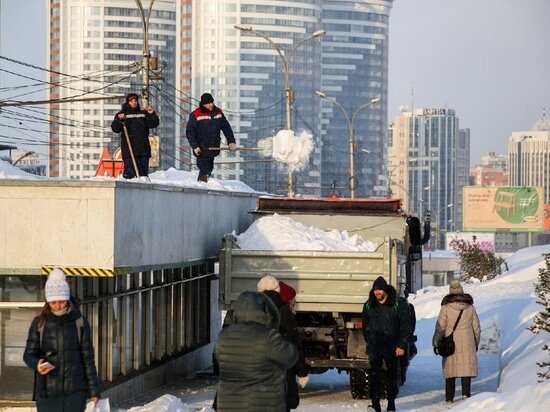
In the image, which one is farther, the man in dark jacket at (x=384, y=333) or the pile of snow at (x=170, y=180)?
the pile of snow at (x=170, y=180)

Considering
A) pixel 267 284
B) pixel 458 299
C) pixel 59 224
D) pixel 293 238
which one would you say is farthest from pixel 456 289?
pixel 267 284

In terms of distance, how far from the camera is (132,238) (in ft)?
58.7

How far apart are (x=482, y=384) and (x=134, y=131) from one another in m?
5.92

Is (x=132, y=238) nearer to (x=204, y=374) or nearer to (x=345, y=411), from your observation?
(x=345, y=411)

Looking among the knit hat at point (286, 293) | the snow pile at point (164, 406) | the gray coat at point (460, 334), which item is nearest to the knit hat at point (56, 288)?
the knit hat at point (286, 293)

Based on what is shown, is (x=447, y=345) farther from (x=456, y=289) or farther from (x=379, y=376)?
(x=379, y=376)

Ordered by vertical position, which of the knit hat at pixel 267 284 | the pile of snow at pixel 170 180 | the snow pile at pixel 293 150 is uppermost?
the snow pile at pixel 293 150

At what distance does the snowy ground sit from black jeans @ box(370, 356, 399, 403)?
2.64 feet

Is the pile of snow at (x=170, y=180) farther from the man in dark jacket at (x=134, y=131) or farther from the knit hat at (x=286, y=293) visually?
the knit hat at (x=286, y=293)

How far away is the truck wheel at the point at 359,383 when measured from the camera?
66.2 ft

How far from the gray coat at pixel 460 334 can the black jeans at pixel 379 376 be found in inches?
61.0

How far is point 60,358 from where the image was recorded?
11.0 m

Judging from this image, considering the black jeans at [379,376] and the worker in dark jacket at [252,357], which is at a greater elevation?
the worker in dark jacket at [252,357]

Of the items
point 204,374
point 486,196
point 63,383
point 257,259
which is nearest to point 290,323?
point 63,383
